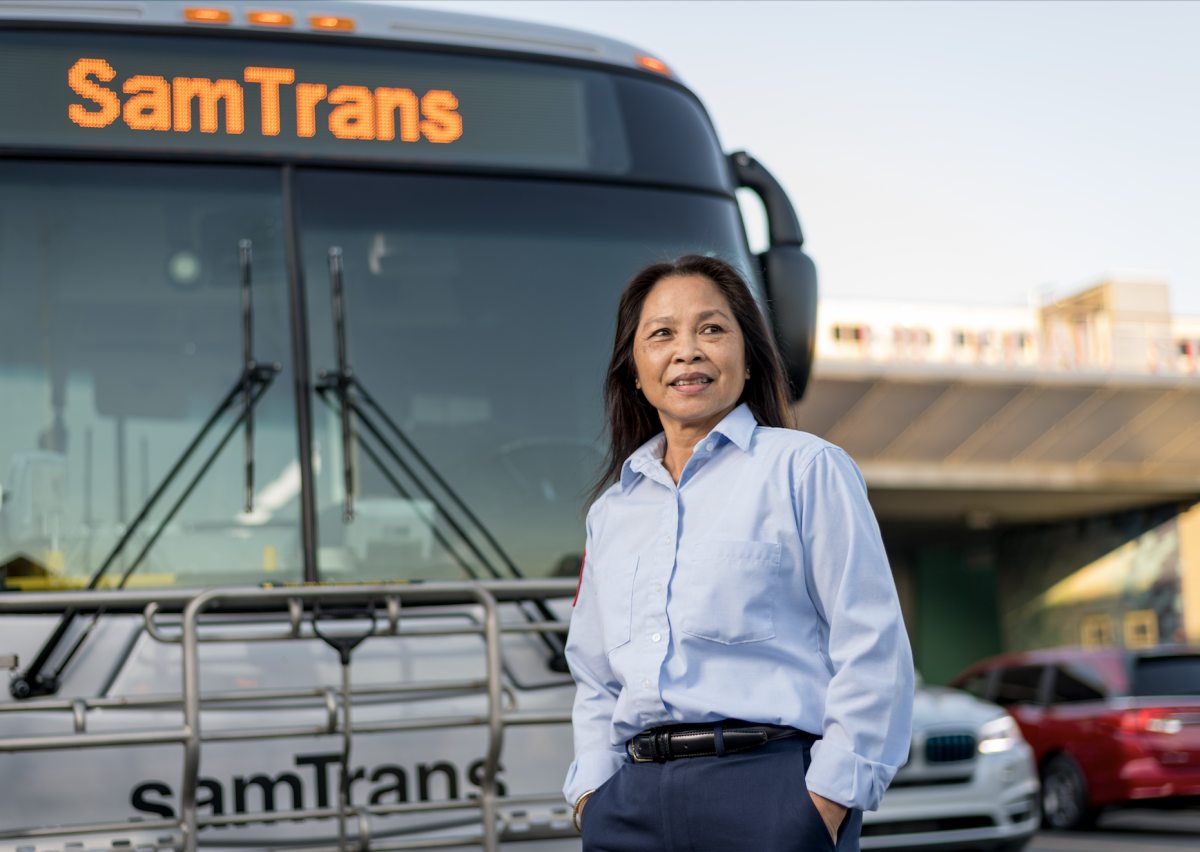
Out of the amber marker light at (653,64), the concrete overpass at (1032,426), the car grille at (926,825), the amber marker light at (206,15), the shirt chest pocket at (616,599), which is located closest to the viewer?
the shirt chest pocket at (616,599)

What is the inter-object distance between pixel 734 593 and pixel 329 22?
2.83m

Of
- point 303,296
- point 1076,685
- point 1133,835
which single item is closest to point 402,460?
point 303,296

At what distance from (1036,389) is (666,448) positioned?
25.0 m

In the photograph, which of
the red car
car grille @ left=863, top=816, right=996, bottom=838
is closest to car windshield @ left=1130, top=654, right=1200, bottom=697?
the red car

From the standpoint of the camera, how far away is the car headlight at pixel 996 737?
337 inches

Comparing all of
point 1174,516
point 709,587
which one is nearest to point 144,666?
point 709,587

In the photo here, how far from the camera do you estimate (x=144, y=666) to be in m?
3.45

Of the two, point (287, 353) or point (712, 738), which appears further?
point (287, 353)

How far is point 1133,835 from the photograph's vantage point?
11.6 meters

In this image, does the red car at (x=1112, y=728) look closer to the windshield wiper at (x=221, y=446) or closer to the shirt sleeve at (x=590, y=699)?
the windshield wiper at (x=221, y=446)

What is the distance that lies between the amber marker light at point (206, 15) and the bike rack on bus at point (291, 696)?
184 centimetres

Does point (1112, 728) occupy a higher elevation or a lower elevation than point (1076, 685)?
lower

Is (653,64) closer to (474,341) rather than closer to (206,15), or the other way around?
(474,341)

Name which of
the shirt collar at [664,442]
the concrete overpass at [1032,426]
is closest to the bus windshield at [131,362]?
the shirt collar at [664,442]
